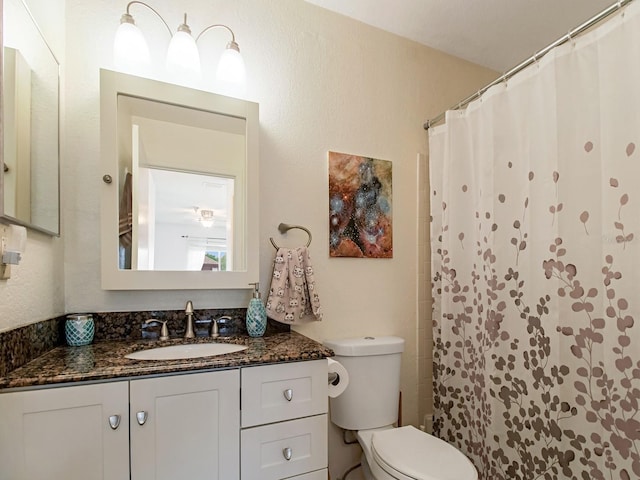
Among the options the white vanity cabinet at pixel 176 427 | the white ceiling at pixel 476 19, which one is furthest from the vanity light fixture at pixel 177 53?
the white vanity cabinet at pixel 176 427

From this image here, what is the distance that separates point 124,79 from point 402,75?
1429 mm

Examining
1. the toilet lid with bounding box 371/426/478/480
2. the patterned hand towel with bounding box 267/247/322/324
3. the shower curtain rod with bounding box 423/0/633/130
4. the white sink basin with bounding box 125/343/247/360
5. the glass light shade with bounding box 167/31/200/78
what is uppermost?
the glass light shade with bounding box 167/31/200/78

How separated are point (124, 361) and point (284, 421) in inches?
21.2

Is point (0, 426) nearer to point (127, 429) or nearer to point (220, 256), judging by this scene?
point (127, 429)

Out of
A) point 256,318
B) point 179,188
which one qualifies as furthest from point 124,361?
point 179,188

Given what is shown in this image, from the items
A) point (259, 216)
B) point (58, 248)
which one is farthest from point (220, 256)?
point (58, 248)

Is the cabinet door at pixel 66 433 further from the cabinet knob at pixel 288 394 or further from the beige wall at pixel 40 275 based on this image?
the cabinet knob at pixel 288 394

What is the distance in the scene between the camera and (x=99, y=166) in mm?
1287

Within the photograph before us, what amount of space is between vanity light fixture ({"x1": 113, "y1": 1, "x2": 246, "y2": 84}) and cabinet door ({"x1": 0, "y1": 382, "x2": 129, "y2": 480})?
1.20 metres

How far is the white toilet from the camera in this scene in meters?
1.34

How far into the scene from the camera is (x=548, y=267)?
1263 mm

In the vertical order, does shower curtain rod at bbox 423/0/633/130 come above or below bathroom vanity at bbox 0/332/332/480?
above

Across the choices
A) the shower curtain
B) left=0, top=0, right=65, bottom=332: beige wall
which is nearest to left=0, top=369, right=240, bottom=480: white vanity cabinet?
left=0, top=0, right=65, bottom=332: beige wall

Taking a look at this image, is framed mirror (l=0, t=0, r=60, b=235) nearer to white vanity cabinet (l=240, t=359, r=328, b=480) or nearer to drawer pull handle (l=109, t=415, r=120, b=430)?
drawer pull handle (l=109, t=415, r=120, b=430)
